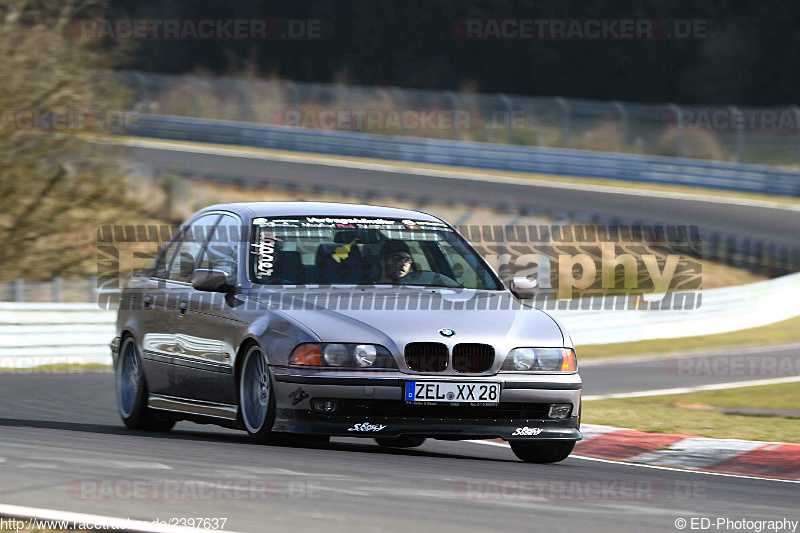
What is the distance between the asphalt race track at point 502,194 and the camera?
31.7 m

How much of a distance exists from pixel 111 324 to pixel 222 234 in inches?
324

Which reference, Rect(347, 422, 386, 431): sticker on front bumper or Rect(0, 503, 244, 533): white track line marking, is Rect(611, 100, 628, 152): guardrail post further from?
Rect(0, 503, 244, 533): white track line marking

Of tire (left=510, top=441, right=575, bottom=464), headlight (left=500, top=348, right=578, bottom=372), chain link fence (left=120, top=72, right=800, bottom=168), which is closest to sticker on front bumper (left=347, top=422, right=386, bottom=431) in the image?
headlight (left=500, top=348, right=578, bottom=372)

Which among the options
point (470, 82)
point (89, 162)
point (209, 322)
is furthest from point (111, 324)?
point (470, 82)

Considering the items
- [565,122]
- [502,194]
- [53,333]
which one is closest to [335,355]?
[53,333]

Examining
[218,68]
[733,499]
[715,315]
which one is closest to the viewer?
[733,499]

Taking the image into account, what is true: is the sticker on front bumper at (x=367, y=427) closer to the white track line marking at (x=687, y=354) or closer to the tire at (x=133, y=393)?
the tire at (x=133, y=393)

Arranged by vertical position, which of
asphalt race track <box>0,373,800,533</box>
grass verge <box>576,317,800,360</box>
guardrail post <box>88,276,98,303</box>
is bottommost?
grass verge <box>576,317,800,360</box>

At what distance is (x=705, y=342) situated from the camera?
828 inches

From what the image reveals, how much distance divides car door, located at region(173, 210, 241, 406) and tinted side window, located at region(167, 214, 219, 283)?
0.11m

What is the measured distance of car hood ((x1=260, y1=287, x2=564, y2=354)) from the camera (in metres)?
7.44

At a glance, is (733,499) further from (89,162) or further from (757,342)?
(89,162)

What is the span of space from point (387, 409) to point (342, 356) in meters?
0.38

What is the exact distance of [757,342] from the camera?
69.4 feet
